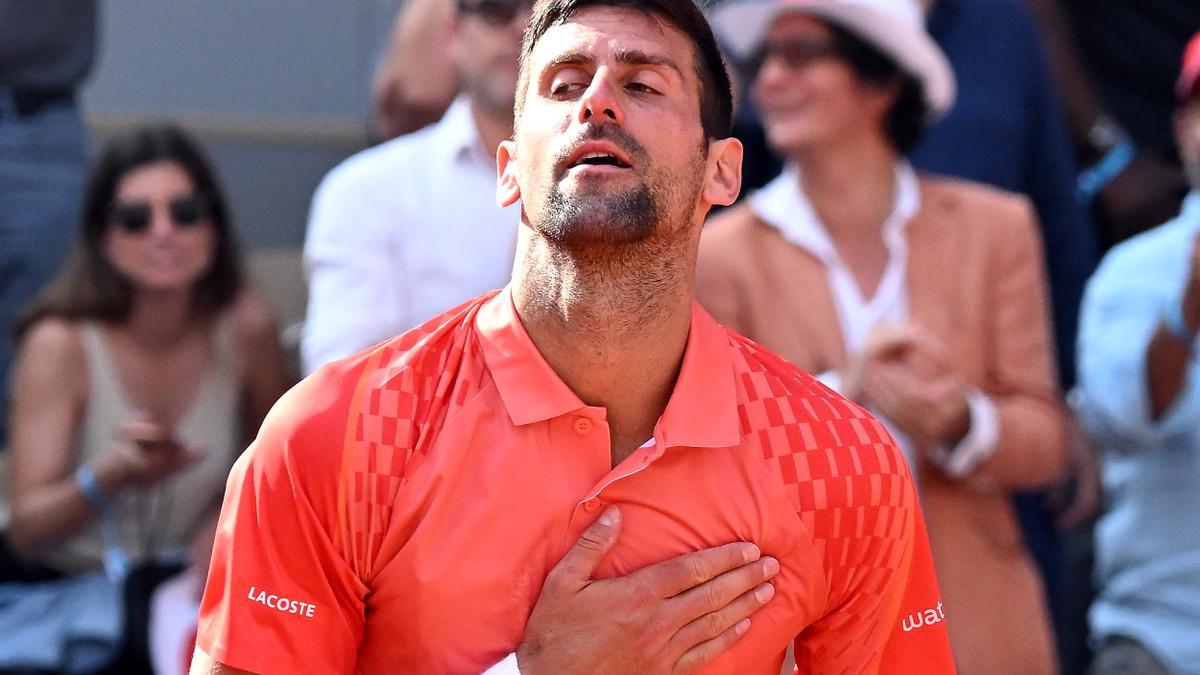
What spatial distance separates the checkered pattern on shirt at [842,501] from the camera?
2602 millimetres

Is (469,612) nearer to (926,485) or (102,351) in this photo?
(926,485)

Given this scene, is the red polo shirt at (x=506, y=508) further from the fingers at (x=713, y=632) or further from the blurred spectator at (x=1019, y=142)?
the blurred spectator at (x=1019, y=142)

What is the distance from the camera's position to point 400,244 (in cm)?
418

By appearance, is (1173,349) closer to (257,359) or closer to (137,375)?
(257,359)

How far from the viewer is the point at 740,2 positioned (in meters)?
4.43

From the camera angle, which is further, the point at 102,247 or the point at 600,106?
the point at 102,247

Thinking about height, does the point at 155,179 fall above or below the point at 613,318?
above

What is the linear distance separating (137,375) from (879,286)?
1.98 metres

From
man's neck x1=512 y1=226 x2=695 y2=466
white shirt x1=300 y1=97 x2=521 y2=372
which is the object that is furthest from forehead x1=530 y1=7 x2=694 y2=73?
white shirt x1=300 y1=97 x2=521 y2=372

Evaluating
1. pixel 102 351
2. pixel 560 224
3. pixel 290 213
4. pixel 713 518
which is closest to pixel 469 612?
pixel 713 518

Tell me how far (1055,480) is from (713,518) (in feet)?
6.34

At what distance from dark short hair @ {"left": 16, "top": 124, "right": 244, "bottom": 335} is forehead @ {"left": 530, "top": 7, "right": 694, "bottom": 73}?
230 cm

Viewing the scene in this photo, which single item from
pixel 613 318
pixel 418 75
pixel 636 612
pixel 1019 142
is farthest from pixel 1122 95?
pixel 636 612

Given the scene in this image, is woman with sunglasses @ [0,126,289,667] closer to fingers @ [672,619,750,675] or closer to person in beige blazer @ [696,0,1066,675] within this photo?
person in beige blazer @ [696,0,1066,675]
